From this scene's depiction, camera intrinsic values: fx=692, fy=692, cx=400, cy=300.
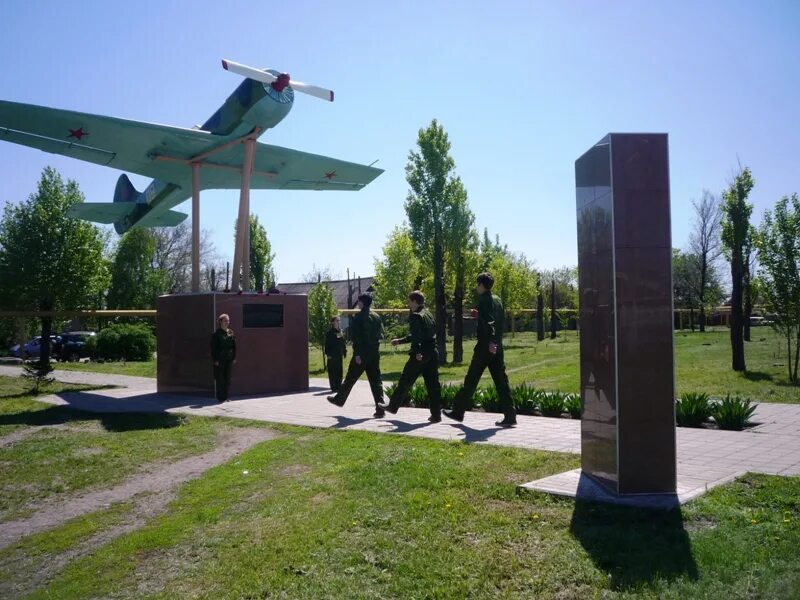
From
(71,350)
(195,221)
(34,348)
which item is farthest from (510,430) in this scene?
(34,348)

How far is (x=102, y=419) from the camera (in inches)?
476

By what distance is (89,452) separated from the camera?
30.4 feet

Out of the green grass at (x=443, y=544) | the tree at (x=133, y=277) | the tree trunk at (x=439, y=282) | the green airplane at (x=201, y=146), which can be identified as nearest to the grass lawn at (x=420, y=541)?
the green grass at (x=443, y=544)

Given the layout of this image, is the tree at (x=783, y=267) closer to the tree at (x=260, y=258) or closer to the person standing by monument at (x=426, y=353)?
the person standing by monument at (x=426, y=353)

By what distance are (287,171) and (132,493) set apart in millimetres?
13780

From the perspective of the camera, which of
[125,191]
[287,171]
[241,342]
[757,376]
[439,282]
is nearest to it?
Result: [241,342]

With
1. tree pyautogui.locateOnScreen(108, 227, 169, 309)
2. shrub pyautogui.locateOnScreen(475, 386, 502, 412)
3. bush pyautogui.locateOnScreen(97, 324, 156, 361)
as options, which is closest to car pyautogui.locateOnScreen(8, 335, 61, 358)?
bush pyautogui.locateOnScreen(97, 324, 156, 361)

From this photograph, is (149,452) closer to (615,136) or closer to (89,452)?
(89,452)

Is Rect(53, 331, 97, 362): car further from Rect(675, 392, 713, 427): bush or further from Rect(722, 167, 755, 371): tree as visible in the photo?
Rect(675, 392, 713, 427): bush

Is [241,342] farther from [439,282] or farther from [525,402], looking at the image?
[439,282]

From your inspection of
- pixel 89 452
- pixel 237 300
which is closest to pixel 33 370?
pixel 237 300

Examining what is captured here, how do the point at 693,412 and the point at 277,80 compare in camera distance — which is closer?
the point at 693,412

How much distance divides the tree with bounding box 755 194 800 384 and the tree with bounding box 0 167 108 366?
19521 mm

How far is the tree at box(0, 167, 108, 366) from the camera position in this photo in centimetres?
2123
